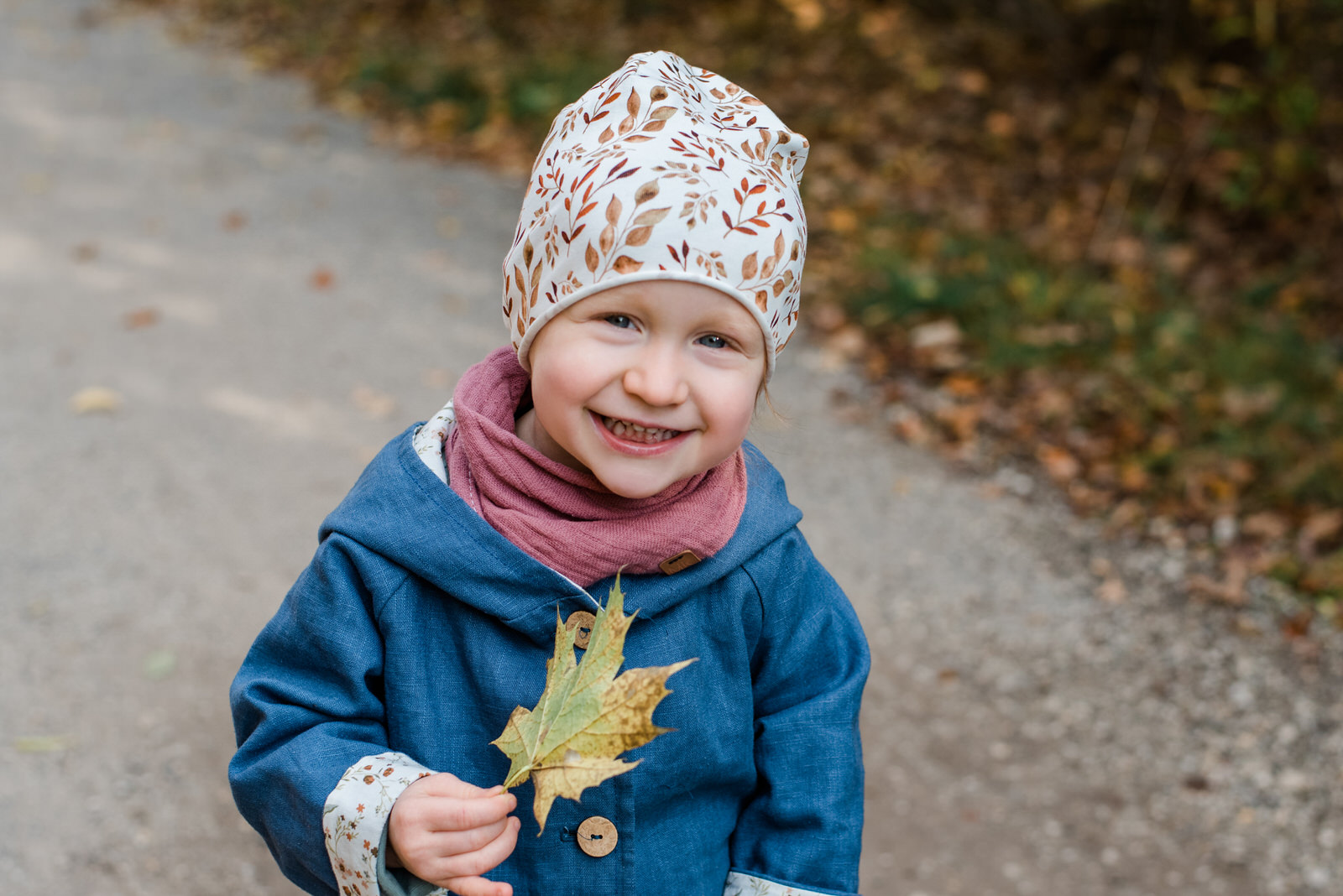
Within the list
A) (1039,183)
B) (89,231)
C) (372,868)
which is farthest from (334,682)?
(1039,183)

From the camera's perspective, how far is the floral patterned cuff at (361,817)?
1359 mm

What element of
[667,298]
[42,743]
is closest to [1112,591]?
[667,298]

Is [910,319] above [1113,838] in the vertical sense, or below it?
above

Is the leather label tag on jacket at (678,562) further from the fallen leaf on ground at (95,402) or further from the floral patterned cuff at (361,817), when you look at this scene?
the fallen leaf on ground at (95,402)

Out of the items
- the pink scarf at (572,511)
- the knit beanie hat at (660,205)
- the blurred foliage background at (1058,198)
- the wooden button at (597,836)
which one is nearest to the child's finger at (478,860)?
the wooden button at (597,836)

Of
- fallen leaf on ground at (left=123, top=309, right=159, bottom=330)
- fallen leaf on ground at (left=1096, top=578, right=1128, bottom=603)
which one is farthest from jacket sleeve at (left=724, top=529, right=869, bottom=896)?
fallen leaf on ground at (left=123, top=309, right=159, bottom=330)

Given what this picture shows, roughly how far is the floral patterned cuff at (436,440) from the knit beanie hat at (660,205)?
178 mm

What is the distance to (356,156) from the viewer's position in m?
6.27

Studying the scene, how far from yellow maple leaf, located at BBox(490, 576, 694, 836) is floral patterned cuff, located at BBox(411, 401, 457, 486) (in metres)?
0.35

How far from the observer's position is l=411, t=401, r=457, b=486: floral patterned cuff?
1565 millimetres

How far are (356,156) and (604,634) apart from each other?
5.53 metres

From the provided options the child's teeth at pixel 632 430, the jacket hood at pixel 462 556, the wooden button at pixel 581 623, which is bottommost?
the wooden button at pixel 581 623

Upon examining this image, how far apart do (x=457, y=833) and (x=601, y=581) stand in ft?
1.21

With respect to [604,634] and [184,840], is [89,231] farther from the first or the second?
[604,634]
